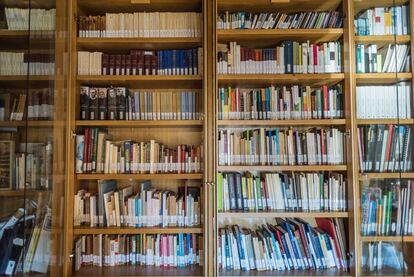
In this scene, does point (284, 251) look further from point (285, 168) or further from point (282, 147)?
point (282, 147)

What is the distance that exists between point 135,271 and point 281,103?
1485 millimetres

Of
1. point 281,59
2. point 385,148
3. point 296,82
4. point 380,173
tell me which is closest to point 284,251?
point 380,173

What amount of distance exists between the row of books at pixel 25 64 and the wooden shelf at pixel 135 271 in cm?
128

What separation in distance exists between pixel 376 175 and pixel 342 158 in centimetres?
22

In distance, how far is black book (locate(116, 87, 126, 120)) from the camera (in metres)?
2.03

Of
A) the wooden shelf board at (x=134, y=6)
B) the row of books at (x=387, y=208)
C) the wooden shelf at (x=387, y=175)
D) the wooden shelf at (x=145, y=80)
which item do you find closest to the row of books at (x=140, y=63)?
the wooden shelf at (x=145, y=80)

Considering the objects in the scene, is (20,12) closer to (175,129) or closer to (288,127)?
(175,129)

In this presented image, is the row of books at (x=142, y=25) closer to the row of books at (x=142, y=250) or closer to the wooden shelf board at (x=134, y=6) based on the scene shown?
the wooden shelf board at (x=134, y=6)

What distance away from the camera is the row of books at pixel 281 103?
79.6 inches

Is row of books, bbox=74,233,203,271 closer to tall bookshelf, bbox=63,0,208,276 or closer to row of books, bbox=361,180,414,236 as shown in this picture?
tall bookshelf, bbox=63,0,208,276

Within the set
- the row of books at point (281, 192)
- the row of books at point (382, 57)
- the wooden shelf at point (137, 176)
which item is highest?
the row of books at point (382, 57)

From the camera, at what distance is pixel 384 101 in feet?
6.31

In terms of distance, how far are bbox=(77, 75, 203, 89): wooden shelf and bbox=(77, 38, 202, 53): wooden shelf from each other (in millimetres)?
231

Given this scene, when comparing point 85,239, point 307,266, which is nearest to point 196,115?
point 85,239
